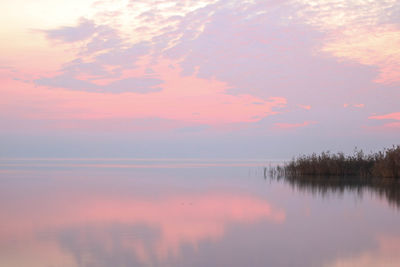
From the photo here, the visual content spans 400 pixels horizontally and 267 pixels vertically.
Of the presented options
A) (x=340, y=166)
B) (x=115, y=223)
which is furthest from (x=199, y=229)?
(x=340, y=166)

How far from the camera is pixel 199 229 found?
25.5 feet

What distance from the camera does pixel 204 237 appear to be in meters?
7.00

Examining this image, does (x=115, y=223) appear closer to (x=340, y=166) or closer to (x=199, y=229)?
(x=199, y=229)

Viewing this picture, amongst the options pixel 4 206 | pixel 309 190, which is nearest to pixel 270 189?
pixel 309 190

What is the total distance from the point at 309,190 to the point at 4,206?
8937mm

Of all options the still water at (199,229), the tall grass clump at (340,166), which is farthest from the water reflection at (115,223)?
the tall grass clump at (340,166)

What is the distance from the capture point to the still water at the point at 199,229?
5691 mm

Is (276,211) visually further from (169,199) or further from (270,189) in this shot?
(270,189)

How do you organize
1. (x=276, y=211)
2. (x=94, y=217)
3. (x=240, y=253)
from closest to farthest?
(x=240, y=253), (x=94, y=217), (x=276, y=211)

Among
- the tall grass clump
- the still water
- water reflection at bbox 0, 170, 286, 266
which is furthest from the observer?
the tall grass clump

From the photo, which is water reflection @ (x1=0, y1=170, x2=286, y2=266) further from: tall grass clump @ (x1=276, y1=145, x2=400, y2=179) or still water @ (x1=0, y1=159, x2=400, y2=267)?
tall grass clump @ (x1=276, y1=145, x2=400, y2=179)

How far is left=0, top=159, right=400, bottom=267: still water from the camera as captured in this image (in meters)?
5.69

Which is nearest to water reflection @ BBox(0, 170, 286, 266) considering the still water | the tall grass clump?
the still water

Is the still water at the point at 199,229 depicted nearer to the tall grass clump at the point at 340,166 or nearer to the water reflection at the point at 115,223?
the water reflection at the point at 115,223
